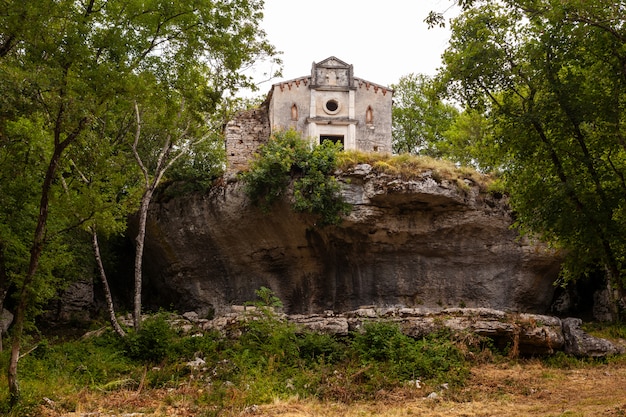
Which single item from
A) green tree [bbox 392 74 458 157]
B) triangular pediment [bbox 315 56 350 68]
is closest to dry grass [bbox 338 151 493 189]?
triangular pediment [bbox 315 56 350 68]

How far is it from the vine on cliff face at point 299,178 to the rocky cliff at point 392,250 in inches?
23.2

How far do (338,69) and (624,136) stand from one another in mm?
16177

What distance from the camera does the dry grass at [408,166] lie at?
68.5ft

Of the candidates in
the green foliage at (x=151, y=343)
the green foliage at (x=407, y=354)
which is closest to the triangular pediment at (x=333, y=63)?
the green foliage at (x=407, y=354)

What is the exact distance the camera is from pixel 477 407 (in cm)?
1073

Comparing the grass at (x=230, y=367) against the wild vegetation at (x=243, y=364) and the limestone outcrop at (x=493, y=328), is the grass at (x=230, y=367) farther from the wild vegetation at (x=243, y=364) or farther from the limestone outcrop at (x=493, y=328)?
the limestone outcrop at (x=493, y=328)

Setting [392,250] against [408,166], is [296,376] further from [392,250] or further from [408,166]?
[408,166]

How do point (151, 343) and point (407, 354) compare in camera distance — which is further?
point (151, 343)

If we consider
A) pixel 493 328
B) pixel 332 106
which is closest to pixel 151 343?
pixel 493 328

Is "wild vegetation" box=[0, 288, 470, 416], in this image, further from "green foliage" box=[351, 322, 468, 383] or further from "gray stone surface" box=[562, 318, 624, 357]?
"gray stone surface" box=[562, 318, 624, 357]

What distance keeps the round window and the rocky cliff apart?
5.27 m

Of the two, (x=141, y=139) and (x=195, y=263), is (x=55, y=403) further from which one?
(x=141, y=139)

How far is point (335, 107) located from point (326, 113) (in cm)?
55

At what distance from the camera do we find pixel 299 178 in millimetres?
21156
